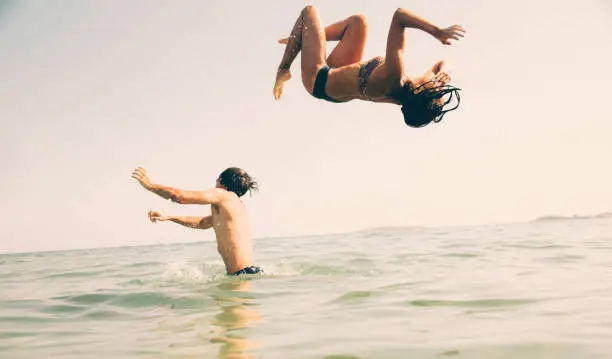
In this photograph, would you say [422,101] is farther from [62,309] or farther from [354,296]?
[62,309]

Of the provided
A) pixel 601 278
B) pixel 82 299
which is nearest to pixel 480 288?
pixel 601 278

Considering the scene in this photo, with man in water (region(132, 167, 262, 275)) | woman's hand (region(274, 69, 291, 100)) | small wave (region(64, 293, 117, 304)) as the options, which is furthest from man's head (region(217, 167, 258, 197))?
woman's hand (region(274, 69, 291, 100))

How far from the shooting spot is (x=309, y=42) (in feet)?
14.8

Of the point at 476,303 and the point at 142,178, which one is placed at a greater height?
the point at 142,178

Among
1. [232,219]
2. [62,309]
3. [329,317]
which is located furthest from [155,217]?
[329,317]

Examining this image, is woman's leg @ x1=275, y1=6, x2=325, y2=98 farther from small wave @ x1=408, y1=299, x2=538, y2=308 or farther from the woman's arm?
small wave @ x1=408, y1=299, x2=538, y2=308

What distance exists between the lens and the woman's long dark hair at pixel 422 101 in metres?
4.29

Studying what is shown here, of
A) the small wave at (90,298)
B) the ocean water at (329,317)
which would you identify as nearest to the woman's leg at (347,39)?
the ocean water at (329,317)

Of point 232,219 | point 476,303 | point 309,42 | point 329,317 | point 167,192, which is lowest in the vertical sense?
point 476,303

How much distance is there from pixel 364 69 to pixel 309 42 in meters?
0.61

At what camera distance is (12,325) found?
217 inches

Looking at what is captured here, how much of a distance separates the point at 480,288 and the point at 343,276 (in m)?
2.61

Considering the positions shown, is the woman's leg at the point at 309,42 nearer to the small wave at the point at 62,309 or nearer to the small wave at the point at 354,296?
the small wave at the point at 354,296

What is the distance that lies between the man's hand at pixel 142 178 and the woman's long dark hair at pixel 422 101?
8.99ft
